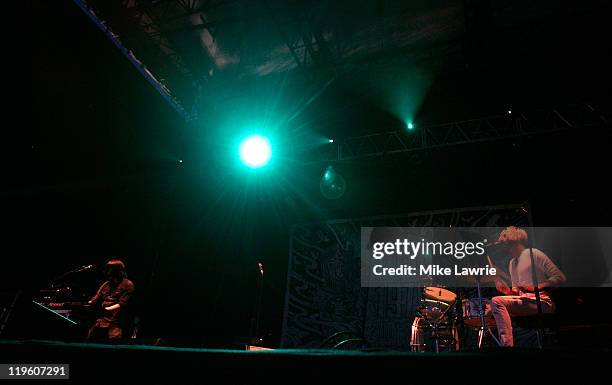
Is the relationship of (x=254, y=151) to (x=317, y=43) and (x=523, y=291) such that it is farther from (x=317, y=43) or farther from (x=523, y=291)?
(x=523, y=291)

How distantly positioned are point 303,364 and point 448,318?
4497 millimetres

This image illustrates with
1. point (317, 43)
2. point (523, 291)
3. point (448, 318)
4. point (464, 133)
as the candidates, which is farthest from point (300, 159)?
point (523, 291)

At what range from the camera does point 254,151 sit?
682 cm

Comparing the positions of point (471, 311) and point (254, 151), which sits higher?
point (254, 151)

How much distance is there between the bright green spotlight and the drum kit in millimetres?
3520

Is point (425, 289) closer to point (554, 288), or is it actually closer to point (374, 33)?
point (554, 288)

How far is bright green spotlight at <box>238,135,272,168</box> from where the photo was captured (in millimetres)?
6816

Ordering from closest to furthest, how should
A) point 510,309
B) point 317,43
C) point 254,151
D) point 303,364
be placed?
point 303,364 < point 510,309 < point 317,43 < point 254,151

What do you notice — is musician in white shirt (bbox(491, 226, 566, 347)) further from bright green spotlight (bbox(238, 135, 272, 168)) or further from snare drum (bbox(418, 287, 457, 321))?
bright green spotlight (bbox(238, 135, 272, 168))

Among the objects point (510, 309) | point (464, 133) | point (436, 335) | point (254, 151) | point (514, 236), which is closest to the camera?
point (510, 309)

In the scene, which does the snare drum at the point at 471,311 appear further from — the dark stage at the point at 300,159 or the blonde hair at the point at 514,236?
the blonde hair at the point at 514,236

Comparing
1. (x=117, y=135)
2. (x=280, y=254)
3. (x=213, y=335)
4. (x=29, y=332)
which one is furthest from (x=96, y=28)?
(x=213, y=335)

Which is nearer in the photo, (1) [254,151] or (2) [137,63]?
(2) [137,63]

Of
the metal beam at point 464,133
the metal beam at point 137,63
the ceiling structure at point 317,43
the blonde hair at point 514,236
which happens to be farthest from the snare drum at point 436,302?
the metal beam at point 137,63
